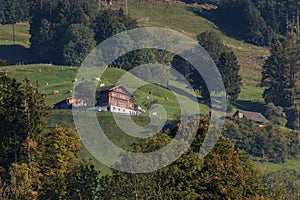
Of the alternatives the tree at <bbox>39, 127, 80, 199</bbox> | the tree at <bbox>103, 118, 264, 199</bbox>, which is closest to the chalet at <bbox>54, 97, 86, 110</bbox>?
the tree at <bbox>39, 127, 80, 199</bbox>

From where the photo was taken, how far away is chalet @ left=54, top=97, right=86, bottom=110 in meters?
170

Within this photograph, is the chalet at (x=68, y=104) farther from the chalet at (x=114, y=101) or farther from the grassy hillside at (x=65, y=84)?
the chalet at (x=114, y=101)

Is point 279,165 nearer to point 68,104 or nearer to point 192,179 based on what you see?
point 68,104

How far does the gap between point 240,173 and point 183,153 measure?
17.1 feet

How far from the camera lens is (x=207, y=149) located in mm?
96500

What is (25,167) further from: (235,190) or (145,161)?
(235,190)

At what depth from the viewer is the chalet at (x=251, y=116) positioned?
628 ft

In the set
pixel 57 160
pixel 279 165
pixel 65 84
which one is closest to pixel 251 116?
pixel 279 165

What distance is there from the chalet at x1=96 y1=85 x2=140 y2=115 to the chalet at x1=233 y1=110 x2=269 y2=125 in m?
22.7

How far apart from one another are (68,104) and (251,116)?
123 ft

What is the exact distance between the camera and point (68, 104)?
171500mm

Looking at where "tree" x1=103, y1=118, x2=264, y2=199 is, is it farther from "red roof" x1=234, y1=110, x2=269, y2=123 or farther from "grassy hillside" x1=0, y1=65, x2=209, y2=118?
"red roof" x1=234, y1=110, x2=269, y2=123

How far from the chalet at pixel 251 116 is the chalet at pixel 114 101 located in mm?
22672

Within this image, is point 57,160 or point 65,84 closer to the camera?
point 57,160
